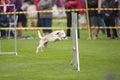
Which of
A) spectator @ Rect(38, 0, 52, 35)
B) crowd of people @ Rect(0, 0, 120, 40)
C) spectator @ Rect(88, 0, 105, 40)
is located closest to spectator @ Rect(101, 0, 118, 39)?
crowd of people @ Rect(0, 0, 120, 40)

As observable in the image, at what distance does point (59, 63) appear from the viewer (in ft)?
45.4

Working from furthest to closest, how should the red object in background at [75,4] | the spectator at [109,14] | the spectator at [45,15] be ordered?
the spectator at [45,15], the red object in background at [75,4], the spectator at [109,14]

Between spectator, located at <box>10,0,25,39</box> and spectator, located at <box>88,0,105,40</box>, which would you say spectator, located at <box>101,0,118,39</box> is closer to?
spectator, located at <box>88,0,105,40</box>

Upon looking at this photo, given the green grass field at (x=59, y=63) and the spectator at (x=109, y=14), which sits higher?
the spectator at (x=109, y=14)

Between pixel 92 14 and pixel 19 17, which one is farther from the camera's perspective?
pixel 19 17

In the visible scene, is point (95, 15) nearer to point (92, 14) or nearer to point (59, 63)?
point (92, 14)

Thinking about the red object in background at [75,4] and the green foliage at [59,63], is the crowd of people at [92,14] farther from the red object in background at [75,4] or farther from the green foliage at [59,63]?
the green foliage at [59,63]

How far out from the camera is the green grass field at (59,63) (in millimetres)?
11320

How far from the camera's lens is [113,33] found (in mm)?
22875

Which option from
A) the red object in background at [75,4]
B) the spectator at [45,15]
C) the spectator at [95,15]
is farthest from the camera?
the spectator at [45,15]

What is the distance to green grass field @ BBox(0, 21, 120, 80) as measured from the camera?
446 inches

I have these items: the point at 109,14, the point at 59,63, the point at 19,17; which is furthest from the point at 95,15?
the point at 59,63

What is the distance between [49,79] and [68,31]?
43.3 ft

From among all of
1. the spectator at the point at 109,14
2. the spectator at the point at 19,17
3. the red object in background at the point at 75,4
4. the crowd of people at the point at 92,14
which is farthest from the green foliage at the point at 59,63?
the spectator at the point at 19,17
